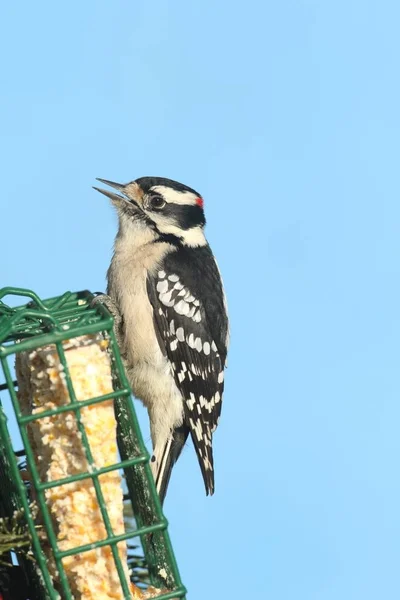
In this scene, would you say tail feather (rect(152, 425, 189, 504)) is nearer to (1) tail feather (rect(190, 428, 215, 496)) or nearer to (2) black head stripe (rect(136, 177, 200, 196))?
(1) tail feather (rect(190, 428, 215, 496))

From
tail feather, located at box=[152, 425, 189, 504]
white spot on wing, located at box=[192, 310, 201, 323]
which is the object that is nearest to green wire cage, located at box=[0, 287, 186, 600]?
tail feather, located at box=[152, 425, 189, 504]

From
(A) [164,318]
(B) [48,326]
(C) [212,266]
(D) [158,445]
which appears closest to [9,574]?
(B) [48,326]

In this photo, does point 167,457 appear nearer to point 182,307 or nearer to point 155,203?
point 182,307

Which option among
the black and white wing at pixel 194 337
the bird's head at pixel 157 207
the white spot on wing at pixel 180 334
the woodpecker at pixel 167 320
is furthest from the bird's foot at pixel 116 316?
the bird's head at pixel 157 207

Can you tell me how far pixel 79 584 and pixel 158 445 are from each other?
1741 mm

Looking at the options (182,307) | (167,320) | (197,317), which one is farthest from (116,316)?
Result: (197,317)

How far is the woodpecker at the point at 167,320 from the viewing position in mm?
5273

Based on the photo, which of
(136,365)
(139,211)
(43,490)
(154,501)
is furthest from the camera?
(139,211)

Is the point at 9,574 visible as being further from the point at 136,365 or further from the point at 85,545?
the point at 136,365

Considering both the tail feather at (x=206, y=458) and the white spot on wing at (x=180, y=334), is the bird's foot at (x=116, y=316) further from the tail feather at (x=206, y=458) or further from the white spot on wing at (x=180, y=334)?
the tail feather at (x=206, y=458)

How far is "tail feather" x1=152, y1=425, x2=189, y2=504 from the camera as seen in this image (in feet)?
16.7

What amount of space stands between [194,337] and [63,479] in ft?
7.08

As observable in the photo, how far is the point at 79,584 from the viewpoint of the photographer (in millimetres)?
3578

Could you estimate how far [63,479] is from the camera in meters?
3.39
